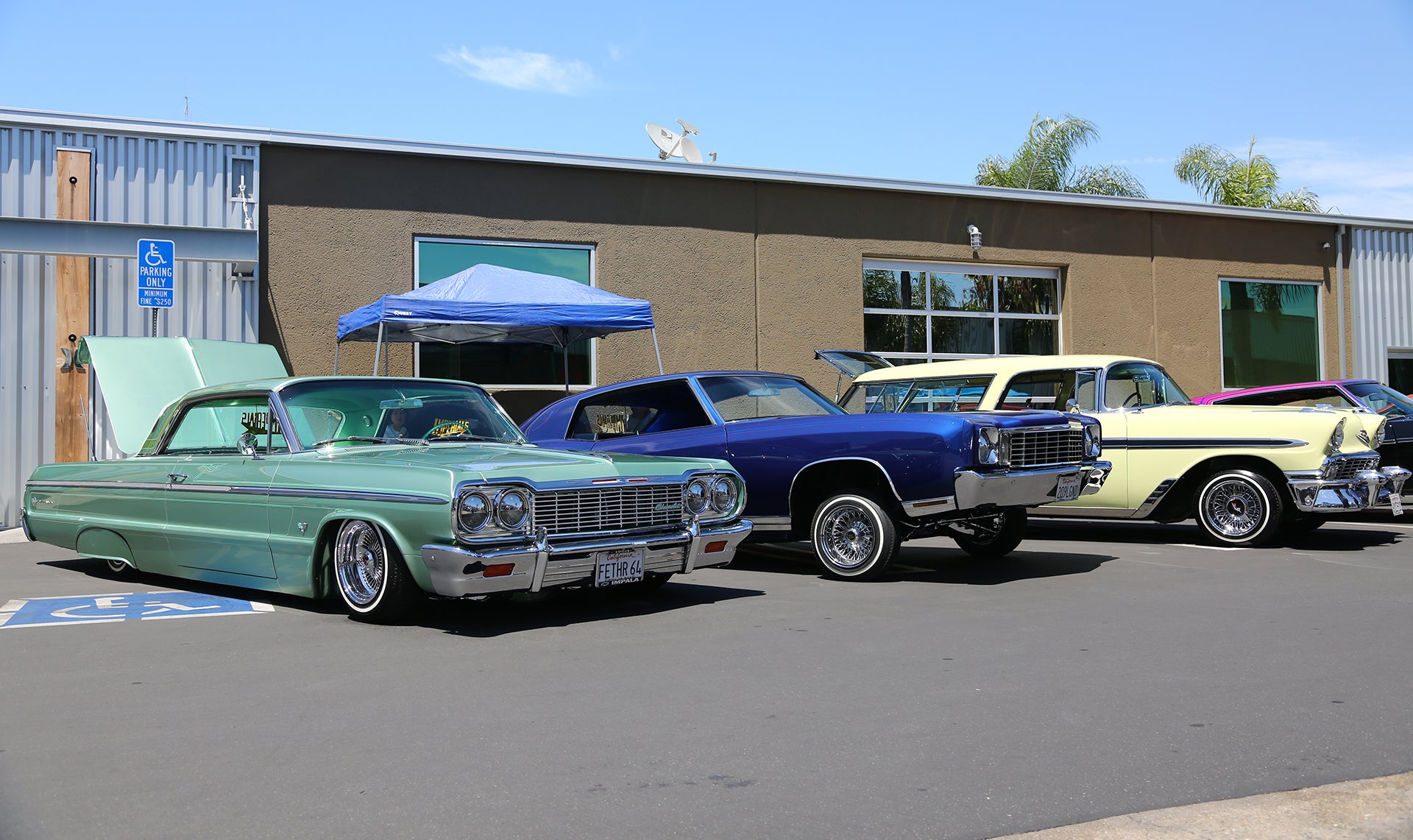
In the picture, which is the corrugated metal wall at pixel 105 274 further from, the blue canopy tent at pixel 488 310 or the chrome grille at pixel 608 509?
the chrome grille at pixel 608 509

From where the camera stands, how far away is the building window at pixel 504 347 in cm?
1504

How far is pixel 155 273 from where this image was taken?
41.1ft

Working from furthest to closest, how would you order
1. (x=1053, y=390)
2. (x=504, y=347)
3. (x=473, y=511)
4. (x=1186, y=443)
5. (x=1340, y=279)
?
(x=1340, y=279) → (x=504, y=347) → (x=1053, y=390) → (x=1186, y=443) → (x=473, y=511)

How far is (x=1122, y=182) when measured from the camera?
36.1 m

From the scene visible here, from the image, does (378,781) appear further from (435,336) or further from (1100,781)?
(435,336)

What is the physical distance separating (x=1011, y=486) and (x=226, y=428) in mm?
4997

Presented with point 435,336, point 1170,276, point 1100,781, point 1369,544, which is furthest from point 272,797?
point 1170,276

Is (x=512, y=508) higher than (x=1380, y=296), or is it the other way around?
(x=1380, y=296)

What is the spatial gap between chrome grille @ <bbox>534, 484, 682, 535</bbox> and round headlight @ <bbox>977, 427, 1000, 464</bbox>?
213cm

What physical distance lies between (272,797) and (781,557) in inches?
264

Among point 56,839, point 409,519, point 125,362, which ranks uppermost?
point 125,362

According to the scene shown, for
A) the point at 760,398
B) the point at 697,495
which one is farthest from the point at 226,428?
the point at 760,398

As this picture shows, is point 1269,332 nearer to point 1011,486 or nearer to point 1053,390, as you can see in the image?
point 1053,390

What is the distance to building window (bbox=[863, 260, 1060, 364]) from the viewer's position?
1766 centimetres
